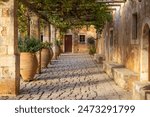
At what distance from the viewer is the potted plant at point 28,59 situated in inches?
536

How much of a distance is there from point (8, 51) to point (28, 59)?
3.02 m

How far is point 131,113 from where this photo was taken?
530cm

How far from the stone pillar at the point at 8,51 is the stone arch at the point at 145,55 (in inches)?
151

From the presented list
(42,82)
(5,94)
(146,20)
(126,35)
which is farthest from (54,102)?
(126,35)

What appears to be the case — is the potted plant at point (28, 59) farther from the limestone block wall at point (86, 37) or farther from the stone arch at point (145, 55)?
the limestone block wall at point (86, 37)

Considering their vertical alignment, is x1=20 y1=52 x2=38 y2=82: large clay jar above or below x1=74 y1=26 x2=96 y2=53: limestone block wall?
below

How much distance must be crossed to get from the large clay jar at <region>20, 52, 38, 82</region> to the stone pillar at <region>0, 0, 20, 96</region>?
9.48ft

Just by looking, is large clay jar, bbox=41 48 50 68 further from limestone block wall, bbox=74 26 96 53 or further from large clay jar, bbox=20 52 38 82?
limestone block wall, bbox=74 26 96 53

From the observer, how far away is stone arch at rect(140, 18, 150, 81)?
11.4 metres

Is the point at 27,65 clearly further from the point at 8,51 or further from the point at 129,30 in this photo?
the point at 129,30

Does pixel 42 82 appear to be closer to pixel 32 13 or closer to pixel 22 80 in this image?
pixel 22 80

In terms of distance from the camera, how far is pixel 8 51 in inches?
418

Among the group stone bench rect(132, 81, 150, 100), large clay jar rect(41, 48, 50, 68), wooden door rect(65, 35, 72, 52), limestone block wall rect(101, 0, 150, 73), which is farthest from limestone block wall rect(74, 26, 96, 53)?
stone bench rect(132, 81, 150, 100)

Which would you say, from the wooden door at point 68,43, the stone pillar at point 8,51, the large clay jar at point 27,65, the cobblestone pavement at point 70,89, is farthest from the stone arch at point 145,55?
the wooden door at point 68,43
